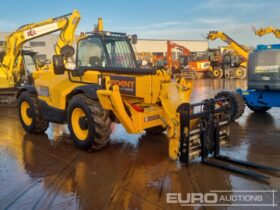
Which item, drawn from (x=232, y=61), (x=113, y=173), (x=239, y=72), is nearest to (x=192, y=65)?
(x=232, y=61)

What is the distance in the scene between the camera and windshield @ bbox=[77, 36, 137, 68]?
22.5 feet

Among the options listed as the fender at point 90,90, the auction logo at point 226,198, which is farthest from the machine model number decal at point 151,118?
the auction logo at point 226,198

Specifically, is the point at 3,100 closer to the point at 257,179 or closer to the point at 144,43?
the point at 257,179

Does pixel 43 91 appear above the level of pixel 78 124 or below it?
above

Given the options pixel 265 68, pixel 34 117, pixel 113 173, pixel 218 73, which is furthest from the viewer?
pixel 218 73

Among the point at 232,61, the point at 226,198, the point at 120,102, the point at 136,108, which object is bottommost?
the point at 226,198

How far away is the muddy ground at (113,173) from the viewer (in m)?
4.41

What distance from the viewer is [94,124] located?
6.12 metres

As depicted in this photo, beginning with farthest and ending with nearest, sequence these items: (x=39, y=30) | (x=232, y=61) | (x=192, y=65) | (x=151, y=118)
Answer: (x=192, y=65) → (x=232, y=61) → (x=39, y=30) → (x=151, y=118)

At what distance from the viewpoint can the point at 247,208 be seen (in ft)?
13.5

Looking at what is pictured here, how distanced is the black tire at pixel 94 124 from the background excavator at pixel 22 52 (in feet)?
19.8

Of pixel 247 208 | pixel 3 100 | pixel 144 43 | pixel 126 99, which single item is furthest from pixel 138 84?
pixel 144 43

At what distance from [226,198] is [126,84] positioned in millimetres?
2850

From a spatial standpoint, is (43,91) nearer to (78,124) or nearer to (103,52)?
(78,124)
